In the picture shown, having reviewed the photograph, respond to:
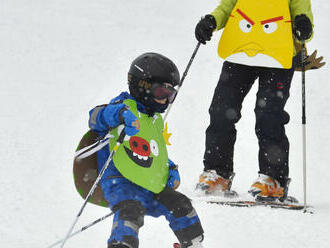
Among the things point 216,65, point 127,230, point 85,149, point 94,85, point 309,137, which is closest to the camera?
point 127,230

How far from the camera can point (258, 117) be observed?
4.90 metres

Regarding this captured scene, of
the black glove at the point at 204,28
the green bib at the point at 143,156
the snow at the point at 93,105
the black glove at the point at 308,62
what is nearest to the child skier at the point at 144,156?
the green bib at the point at 143,156

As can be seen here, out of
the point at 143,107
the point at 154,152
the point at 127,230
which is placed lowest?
the point at 127,230

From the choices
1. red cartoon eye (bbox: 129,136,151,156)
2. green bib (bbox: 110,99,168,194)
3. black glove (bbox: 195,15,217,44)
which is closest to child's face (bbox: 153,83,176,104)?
green bib (bbox: 110,99,168,194)

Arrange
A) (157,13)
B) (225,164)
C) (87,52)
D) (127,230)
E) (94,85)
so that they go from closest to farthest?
(127,230), (225,164), (94,85), (87,52), (157,13)

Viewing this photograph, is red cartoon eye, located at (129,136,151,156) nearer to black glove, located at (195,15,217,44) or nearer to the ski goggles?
the ski goggles

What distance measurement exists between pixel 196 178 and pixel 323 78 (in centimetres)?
441

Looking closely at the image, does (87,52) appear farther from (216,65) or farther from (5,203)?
(5,203)

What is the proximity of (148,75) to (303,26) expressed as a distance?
5.87 ft

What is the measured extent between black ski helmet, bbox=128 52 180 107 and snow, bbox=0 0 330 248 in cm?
111

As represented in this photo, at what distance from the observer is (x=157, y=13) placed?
13.9m

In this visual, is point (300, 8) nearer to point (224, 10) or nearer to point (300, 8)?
point (300, 8)

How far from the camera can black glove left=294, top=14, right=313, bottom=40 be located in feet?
15.2

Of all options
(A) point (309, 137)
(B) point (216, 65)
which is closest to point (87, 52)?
(B) point (216, 65)
